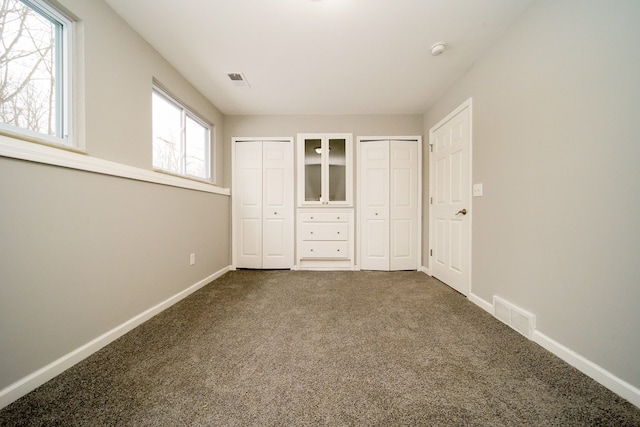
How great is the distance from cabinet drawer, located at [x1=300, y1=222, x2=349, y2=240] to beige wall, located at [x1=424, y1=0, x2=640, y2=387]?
6.17ft

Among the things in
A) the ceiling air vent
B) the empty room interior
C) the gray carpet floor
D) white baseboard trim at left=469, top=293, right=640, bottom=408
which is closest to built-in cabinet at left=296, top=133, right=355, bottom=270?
the empty room interior

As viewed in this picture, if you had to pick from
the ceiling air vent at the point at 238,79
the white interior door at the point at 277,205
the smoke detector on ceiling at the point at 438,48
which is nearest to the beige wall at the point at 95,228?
the ceiling air vent at the point at 238,79

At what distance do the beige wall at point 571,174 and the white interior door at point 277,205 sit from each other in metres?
2.50

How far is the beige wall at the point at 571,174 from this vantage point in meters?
1.07

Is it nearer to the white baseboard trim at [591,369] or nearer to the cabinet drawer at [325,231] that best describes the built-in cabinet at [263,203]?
the cabinet drawer at [325,231]

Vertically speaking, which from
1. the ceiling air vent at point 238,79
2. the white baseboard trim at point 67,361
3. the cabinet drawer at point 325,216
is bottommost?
the white baseboard trim at point 67,361

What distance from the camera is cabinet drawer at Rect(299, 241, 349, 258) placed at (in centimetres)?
345

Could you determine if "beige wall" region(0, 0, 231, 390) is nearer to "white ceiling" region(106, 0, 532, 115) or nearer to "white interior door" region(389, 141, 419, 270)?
"white ceiling" region(106, 0, 532, 115)

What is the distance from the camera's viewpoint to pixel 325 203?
3.46 metres

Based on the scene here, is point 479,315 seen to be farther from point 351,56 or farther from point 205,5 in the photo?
point 205,5

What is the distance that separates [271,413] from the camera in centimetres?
95

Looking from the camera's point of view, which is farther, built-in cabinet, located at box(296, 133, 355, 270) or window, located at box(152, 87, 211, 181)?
built-in cabinet, located at box(296, 133, 355, 270)

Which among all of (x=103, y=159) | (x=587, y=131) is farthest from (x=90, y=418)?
(x=587, y=131)

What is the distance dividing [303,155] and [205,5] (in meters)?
2.02
